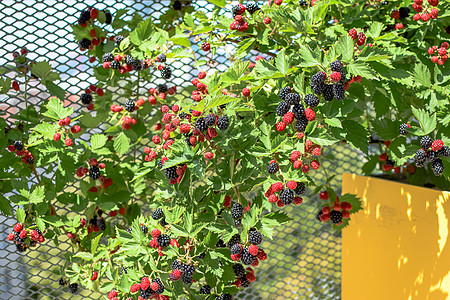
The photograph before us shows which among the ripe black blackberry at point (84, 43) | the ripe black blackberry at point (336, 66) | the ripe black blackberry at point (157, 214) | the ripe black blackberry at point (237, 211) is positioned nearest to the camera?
the ripe black blackberry at point (336, 66)

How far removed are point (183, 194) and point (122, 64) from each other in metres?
0.54

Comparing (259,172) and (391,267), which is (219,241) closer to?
(259,172)

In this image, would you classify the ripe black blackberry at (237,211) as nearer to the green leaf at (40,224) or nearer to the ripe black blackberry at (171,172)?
the ripe black blackberry at (171,172)

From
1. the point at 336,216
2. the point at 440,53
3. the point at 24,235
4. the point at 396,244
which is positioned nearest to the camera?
the point at 440,53

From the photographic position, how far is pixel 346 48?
3.28ft

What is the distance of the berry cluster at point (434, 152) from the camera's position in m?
1.12

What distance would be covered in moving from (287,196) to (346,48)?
0.37 m

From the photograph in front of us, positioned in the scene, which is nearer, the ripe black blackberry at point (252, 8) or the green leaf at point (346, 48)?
the green leaf at point (346, 48)

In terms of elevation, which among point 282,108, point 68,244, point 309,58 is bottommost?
point 68,244

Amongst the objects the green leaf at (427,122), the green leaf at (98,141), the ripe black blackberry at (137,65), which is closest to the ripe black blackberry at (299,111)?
the green leaf at (427,122)

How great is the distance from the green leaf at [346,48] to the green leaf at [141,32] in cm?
66

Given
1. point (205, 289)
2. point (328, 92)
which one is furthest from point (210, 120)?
point (205, 289)

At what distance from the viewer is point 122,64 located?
1.42m

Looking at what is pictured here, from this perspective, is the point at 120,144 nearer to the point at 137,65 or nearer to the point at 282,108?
the point at 137,65
